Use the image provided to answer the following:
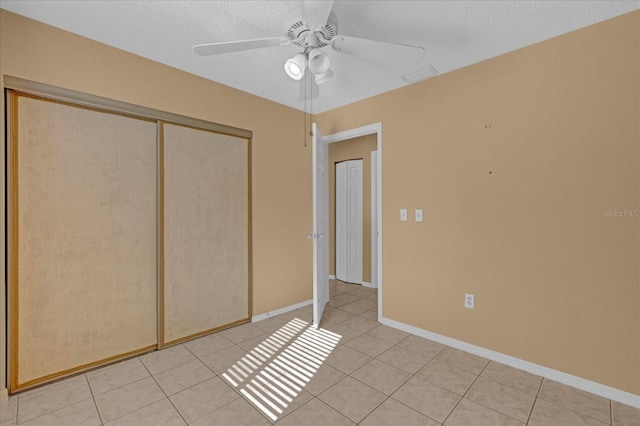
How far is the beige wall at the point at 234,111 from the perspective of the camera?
1926mm

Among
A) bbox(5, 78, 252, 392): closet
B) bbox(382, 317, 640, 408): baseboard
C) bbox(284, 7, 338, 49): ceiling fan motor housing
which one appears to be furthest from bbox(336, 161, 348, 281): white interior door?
bbox(284, 7, 338, 49): ceiling fan motor housing

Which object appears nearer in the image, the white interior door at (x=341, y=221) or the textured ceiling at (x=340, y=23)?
the textured ceiling at (x=340, y=23)

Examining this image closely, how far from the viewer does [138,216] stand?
238 centimetres

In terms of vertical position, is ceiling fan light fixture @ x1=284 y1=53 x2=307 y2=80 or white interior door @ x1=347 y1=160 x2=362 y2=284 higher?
ceiling fan light fixture @ x1=284 y1=53 x2=307 y2=80

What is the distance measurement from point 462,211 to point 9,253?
3312mm

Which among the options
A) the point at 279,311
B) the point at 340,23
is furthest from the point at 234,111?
the point at 279,311

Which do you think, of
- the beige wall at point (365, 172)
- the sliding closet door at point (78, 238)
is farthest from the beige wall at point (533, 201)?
the sliding closet door at point (78, 238)

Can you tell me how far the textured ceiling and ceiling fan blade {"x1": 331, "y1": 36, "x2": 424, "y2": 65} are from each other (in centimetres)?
24

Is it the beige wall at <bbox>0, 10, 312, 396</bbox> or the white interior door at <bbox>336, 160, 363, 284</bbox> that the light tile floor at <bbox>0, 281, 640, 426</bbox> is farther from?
the white interior door at <bbox>336, 160, 363, 284</bbox>

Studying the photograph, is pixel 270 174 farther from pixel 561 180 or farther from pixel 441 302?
pixel 561 180

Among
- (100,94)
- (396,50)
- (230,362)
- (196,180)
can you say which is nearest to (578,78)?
(396,50)

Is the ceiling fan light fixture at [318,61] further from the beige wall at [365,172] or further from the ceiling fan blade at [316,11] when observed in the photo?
the beige wall at [365,172]

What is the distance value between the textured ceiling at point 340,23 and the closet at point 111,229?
490 mm

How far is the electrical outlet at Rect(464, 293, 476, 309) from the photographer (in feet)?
8.10
